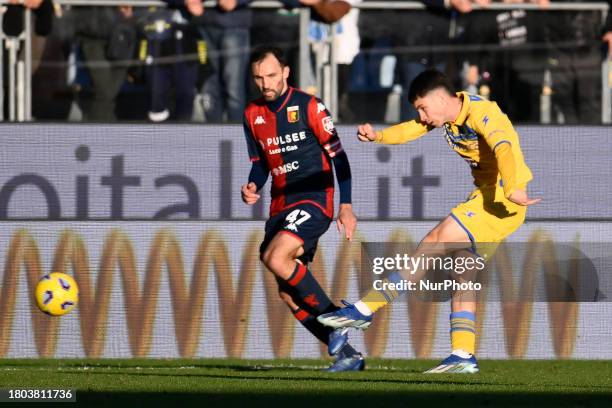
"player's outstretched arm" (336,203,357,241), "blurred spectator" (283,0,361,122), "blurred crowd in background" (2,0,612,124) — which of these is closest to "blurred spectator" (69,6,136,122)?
"blurred crowd in background" (2,0,612,124)

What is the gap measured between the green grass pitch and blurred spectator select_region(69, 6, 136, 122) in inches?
137

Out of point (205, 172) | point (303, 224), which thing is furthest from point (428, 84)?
point (205, 172)

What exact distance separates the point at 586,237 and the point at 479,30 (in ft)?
10.8

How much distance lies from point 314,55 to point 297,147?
464cm

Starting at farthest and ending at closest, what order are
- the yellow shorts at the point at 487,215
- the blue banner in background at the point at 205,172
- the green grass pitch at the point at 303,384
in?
the blue banner in background at the point at 205,172
the yellow shorts at the point at 487,215
the green grass pitch at the point at 303,384

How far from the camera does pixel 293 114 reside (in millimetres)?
9648

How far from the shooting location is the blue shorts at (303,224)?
9492mm

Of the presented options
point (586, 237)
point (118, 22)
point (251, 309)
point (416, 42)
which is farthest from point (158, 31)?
point (586, 237)

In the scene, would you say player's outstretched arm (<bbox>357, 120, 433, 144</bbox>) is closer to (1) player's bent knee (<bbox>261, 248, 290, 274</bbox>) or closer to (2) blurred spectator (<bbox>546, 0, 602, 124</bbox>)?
(1) player's bent knee (<bbox>261, 248, 290, 274</bbox>)

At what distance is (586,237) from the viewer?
11.9 m

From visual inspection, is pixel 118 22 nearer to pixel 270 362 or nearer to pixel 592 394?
pixel 270 362
